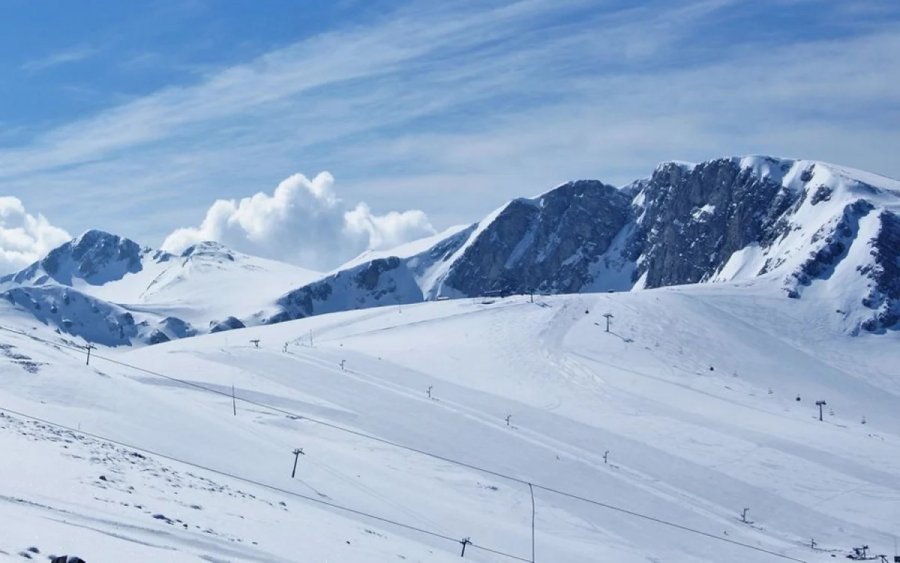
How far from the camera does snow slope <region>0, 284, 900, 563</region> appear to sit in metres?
19.8

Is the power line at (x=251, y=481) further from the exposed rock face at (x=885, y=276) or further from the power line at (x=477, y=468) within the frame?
the exposed rock face at (x=885, y=276)

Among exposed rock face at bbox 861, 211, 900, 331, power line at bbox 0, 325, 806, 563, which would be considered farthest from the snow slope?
exposed rock face at bbox 861, 211, 900, 331

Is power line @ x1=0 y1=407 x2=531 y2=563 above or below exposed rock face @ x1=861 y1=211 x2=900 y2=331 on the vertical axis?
below

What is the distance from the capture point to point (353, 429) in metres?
51.1

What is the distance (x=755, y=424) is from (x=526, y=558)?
43.9m

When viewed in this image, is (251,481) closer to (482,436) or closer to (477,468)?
(477,468)

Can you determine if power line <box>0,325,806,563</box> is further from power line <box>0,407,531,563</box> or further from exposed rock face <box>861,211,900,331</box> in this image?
exposed rock face <box>861,211,900,331</box>

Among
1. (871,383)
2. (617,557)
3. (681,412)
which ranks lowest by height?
(617,557)

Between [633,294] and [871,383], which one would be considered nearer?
[871,383]

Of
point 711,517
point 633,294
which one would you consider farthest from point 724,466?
point 633,294

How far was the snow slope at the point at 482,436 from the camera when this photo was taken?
1978 cm

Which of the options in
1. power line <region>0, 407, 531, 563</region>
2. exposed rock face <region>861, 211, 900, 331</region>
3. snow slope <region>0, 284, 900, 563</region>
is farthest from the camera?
exposed rock face <region>861, 211, 900, 331</region>

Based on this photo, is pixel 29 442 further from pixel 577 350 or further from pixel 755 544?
pixel 577 350

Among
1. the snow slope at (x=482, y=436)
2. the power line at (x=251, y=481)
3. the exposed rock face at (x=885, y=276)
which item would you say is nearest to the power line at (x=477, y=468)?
the snow slope at (x=482, y=436)
